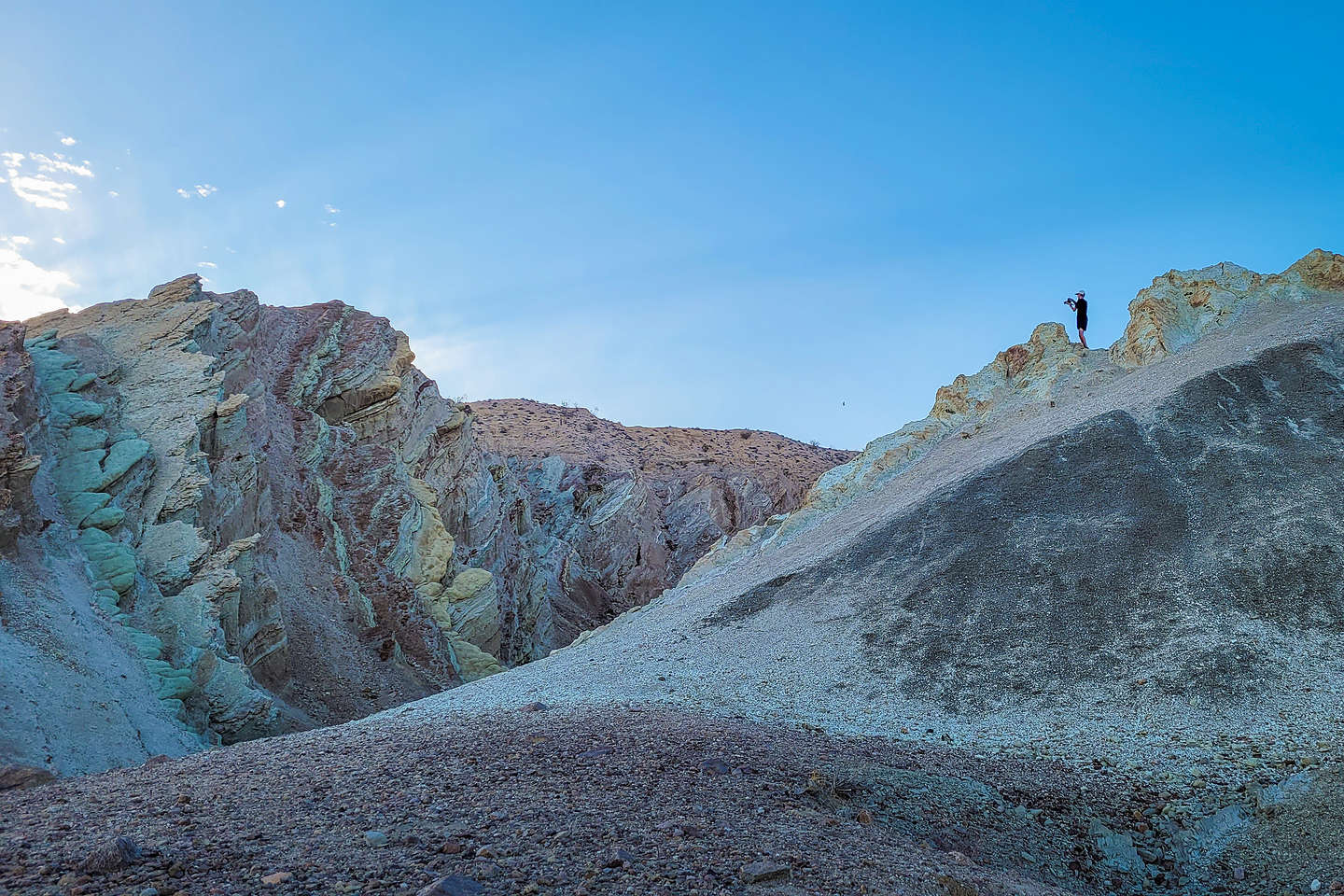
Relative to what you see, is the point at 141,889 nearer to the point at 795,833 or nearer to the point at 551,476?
the point at 795,833

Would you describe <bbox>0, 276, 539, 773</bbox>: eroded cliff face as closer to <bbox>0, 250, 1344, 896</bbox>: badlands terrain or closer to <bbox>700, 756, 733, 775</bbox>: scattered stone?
<bbox>0, 250, 1344, 896</bbox>: badlands terrain

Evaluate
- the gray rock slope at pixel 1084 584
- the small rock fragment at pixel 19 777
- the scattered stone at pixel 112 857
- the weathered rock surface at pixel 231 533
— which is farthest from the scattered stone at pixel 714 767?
the weathered rock surface at pixel 231 533

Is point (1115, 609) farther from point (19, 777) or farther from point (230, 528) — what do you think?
point (230, 528)

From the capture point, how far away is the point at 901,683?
1165 cm

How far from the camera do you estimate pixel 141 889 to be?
416 centimetres

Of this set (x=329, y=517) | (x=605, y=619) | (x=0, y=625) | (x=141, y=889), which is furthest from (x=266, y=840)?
(x=605, y=619)

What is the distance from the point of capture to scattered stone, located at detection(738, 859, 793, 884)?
4.84 metres

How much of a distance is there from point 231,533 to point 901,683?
13.6 m

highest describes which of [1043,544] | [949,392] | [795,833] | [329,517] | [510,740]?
[949,392]

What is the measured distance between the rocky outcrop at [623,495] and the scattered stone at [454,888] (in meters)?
27.4

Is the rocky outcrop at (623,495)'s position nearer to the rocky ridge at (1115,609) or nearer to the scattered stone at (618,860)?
the rocky ridge at (1115,609)

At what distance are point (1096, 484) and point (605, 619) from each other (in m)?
24.5

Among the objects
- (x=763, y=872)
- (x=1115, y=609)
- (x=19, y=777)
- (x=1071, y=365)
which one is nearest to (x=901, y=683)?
(x=1115, y=609)

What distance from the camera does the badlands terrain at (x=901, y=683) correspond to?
5.31 metres
